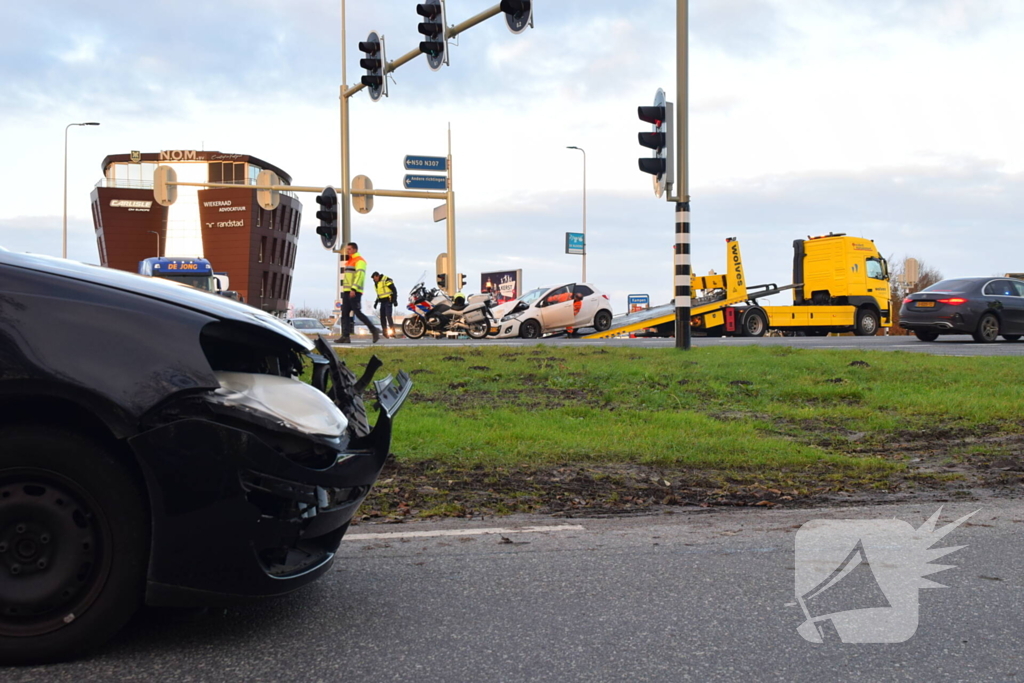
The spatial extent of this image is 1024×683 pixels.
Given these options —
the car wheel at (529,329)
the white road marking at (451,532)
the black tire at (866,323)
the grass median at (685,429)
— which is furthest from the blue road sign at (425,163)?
the white road marking at (451,532)

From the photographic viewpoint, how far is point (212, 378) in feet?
8.75

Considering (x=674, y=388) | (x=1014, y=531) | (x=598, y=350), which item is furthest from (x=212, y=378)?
(x=598, y=350)

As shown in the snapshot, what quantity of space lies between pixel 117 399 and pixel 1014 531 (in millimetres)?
3971

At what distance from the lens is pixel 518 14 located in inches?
530

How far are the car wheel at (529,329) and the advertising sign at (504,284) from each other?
28.9 m

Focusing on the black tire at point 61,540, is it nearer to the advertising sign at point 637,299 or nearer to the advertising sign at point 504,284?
the advertising sign at point 637,299

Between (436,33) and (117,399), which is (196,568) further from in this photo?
(436,33)

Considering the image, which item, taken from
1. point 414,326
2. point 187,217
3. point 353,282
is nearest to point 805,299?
point 414,326

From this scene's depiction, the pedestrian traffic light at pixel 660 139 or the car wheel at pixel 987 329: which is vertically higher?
the pedestrian traffic light at pixel 660 139

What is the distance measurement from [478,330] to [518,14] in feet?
47.0

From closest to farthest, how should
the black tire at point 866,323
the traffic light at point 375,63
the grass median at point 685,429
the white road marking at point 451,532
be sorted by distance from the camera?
the white road marking at point 451,532 < the grass median at point 685,429 < the traffic light at point 375,63 < the black tire at point 866,323

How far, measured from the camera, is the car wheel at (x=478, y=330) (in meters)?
27.0

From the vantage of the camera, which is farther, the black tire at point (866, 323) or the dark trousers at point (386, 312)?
the black tire at point (866, 323)

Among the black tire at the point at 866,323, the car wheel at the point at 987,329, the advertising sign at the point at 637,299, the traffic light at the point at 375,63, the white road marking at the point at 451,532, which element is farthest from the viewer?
the advertising sign at the point at 637,299
